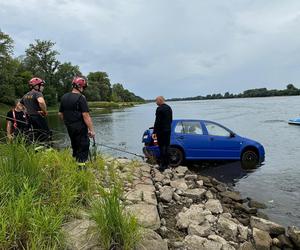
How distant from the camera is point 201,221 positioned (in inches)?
249

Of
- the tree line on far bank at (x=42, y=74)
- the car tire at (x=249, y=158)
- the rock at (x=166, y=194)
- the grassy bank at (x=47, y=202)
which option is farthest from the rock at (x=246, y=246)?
the tree line on far bank at (x=42, y=74)

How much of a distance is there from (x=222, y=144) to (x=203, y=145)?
29.9 inches

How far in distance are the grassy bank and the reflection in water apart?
6769 millimetres

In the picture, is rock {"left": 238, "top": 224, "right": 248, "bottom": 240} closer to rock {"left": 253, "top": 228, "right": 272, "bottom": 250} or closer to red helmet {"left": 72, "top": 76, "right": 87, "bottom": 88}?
rock {"left": 253, "top": 228, "right": 272, "bottom": 250}

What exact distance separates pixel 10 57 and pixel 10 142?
223 feet

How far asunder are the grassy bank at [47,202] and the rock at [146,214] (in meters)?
0.55

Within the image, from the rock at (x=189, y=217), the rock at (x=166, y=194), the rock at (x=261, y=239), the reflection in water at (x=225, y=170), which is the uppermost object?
the rock at (x=166, y=194)

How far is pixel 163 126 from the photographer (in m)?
10.7

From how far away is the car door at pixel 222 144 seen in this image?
44.2 ft

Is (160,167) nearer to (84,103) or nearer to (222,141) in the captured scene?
(222,141)

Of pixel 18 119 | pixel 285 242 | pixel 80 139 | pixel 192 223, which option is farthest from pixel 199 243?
pixel 18 119

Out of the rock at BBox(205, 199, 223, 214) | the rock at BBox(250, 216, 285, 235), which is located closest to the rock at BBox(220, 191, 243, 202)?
the rock at BBox(205, 199, 223, 214)

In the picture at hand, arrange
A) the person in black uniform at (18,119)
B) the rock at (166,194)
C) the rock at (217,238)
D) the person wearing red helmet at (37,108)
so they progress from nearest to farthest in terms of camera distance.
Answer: the rock at (217,238) → the rock at (166,194) → the person wearing red helmet at (37,108) → the person in black uniform at (18,119)

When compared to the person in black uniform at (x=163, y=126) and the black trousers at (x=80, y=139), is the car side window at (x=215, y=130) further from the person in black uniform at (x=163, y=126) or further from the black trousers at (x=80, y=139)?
the black trousers at (x=80, y=139)
